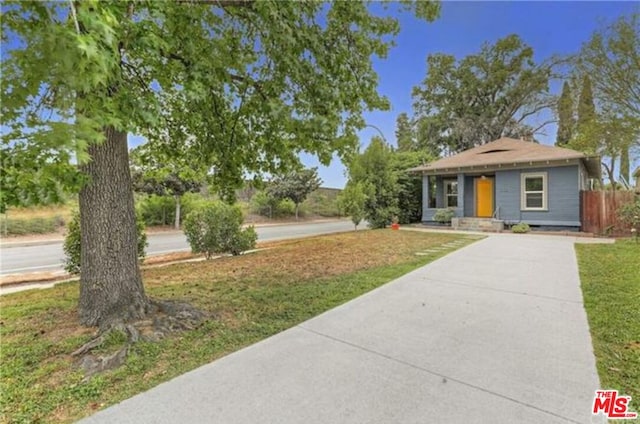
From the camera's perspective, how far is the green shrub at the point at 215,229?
28.1 feet

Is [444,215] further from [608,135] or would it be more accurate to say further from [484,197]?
[608,135]

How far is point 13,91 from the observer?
199cm

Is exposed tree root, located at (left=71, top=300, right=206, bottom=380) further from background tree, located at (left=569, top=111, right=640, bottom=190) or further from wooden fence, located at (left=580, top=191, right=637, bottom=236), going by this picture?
background tree, located at (left=569, top=111, right=640, bottom=190)

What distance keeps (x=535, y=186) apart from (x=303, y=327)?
13549 mm

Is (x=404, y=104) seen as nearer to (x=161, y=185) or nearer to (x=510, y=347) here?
(x=161, y=185)

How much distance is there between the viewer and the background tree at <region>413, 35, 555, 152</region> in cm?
2514

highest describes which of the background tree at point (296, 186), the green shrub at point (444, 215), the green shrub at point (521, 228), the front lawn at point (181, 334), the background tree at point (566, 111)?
the background tree at point (566, 111)

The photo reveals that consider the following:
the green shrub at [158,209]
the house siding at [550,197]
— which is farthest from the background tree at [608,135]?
the green shrub at [158,209]

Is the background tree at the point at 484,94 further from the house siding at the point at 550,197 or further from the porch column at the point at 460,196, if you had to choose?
the house siding at the point at 550,197

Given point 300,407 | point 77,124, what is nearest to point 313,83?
point 77,124

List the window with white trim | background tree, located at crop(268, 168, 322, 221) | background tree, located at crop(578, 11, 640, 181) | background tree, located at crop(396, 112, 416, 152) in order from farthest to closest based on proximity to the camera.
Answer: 1. background tree, located at crop(396, 112, 416, 152)
2. background tree, located at crop(268, 168, 322, 221)
3. the window with white trim
4. background tree, located at crop(578, 11, 640, 181)

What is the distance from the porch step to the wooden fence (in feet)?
9.31

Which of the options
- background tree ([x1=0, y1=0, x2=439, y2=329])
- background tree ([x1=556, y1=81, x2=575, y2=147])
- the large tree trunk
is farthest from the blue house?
the large tree trunk

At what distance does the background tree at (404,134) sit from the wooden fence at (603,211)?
18.3m
